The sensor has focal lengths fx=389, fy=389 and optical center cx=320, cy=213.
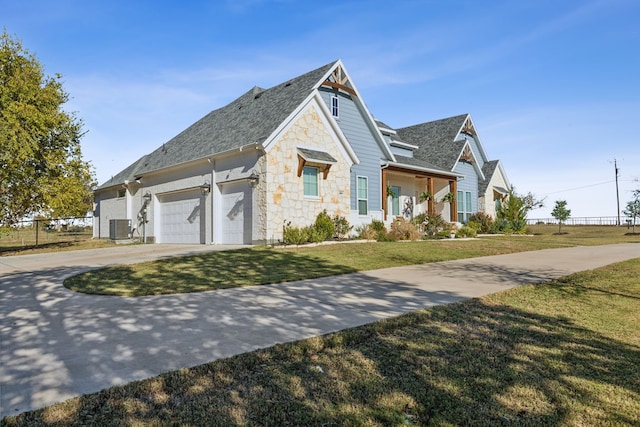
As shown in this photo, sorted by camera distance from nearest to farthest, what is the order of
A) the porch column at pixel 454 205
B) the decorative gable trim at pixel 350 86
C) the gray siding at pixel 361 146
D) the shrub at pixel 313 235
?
the shrub at pixel 313 235 → the decorative gable trim at pixel 350 86 → the gray siding at pixel 361 146 → the porch column at pixel 454 205

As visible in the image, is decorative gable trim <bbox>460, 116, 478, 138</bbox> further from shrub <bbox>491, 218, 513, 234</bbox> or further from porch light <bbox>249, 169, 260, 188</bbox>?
porch light <bbox>249, 169, 260, 188</bbox>

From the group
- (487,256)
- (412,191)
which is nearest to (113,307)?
(487,256)

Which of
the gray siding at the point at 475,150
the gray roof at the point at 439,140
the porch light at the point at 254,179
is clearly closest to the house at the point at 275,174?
the porch light at the point at 254,179

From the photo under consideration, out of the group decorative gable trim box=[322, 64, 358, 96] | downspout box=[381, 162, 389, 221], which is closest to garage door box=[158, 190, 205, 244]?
decorative gable trim box=[322, 64, 358, 96]

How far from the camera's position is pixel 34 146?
56.5 feet

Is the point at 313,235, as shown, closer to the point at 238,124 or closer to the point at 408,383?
the point at 238,124

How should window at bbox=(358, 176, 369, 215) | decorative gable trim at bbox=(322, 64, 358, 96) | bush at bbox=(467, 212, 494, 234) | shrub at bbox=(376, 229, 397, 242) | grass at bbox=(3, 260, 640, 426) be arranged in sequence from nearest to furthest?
grass at bbox=(3, 260, 640, 426) < shrub at bbox=(376, 229, 397, 242) < decorative gable trim at bbox=(322, 64, 358, 96) < window at bbox=(358, 176, 369, 215) < bush at bbox=(467, 212, 494, 234)

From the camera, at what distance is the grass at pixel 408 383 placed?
8.82ft

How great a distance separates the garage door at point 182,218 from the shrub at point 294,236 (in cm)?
518

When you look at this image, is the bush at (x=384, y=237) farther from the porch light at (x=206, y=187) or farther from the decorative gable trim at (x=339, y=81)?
the porch light at (x=206, y=187)

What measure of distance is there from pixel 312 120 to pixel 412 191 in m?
11.3

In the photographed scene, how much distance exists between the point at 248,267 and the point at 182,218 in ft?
35.4

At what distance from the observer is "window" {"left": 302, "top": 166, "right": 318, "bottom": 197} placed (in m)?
16.7

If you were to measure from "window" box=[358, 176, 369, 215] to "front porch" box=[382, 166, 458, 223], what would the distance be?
1.98m
